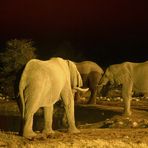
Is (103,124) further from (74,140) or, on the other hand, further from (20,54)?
(20,54)

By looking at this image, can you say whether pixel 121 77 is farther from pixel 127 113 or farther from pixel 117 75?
pixel 127 113

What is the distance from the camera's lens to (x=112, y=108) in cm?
2159

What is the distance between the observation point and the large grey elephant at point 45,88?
43.3 ft

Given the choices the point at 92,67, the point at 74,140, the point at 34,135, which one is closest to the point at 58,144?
the point at 74,140

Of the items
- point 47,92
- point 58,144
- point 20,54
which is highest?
point 20,54

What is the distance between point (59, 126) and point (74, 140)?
22.9ft

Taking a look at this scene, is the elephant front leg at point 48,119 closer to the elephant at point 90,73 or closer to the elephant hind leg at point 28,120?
the elephant hind leg at point 28,120

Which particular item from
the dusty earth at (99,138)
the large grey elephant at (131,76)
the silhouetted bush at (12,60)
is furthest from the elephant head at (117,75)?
the silhouetted bush at (12,60)

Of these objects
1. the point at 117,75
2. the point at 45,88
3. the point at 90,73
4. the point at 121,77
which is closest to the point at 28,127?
the point at 45,88

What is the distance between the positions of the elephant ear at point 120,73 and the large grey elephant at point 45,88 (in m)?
5.34

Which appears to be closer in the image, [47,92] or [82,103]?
[47,92]

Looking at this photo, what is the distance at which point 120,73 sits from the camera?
20.9 meters

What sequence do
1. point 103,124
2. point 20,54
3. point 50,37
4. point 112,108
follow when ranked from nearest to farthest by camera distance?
point 103,124 → point 112,108 → point 20,54 → point 50,37

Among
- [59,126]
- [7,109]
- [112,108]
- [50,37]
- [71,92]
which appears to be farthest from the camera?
[50,37]
